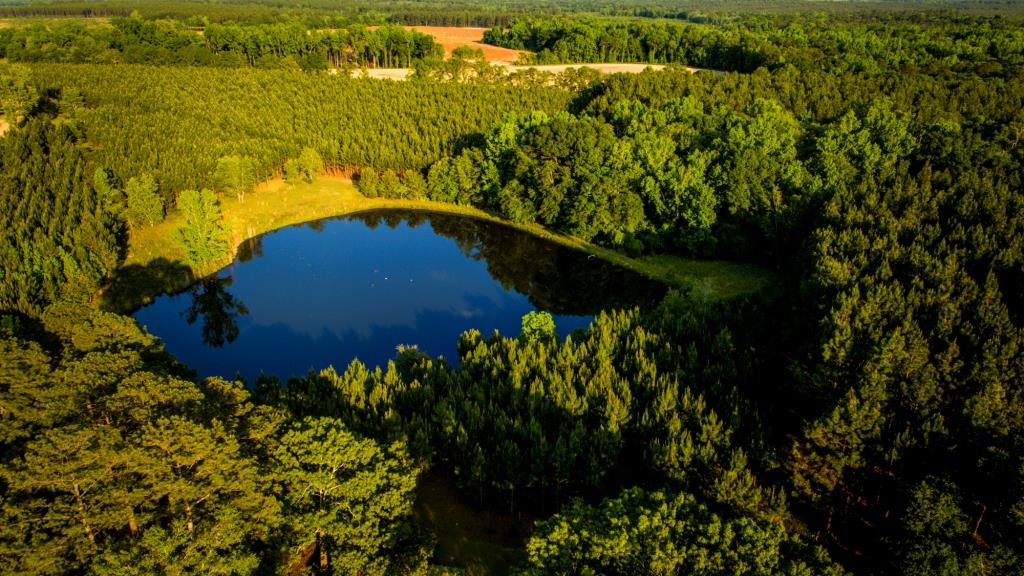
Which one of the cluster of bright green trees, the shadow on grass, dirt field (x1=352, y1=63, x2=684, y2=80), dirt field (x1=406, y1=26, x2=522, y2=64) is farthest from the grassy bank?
dirt field (x1=406, y1=26, x2=522, y2=64)

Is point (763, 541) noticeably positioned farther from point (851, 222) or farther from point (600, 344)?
point (851, 222)

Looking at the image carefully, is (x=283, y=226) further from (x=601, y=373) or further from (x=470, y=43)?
(x=470, y=43)

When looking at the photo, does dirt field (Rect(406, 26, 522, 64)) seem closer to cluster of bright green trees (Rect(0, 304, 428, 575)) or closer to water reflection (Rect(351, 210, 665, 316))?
water reflection (Rect(351, 210, 665, 316))

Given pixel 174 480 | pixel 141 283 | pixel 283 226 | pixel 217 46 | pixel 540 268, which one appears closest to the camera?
pixel 174 480

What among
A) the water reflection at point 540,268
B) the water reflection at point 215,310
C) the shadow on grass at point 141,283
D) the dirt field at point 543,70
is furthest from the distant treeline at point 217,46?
the water reflection at point 215,310

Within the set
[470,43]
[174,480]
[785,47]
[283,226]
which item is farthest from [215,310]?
[470,43]

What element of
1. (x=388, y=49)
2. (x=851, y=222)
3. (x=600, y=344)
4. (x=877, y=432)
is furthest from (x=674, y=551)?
(x=388, y=49)
